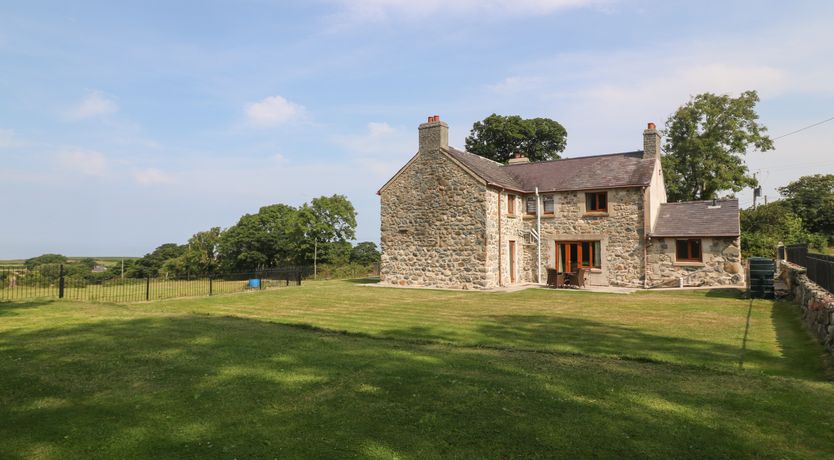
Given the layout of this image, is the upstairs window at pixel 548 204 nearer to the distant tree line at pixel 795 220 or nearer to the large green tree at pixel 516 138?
the distant tree line at pixel 795 220

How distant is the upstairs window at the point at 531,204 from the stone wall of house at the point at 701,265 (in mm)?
6445

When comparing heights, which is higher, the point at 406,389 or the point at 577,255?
the point at 577,255

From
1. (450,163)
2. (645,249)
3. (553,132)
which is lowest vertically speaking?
(645,249)

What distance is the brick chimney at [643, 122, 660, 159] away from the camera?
25797mm

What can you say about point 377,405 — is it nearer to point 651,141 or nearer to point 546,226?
point 546,226

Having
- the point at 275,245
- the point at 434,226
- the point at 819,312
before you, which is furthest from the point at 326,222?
the point at 819,312

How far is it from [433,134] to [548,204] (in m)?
7.81

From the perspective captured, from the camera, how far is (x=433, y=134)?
25.2 meters

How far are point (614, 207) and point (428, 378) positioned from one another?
2125cm

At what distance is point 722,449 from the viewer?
4363 millimetres

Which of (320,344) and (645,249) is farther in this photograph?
(645,249)

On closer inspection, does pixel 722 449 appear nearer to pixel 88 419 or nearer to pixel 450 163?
pixel 88 419

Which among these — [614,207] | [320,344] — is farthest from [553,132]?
[320,344]

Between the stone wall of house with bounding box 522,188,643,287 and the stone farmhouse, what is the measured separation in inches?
2.0
